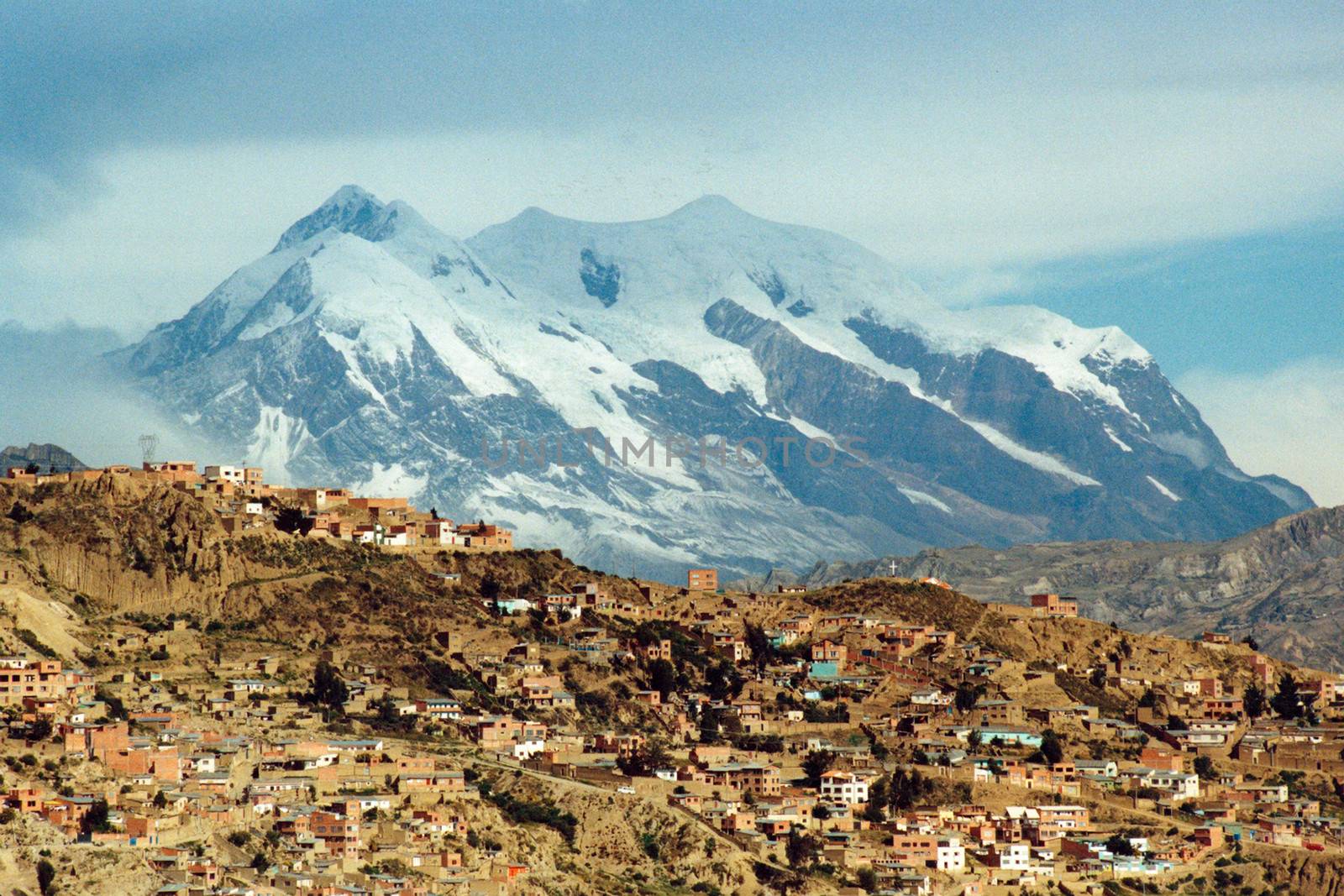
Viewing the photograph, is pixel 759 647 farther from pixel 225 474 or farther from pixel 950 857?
pixel 950 857

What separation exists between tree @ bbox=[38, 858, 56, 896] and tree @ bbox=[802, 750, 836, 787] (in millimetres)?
39248

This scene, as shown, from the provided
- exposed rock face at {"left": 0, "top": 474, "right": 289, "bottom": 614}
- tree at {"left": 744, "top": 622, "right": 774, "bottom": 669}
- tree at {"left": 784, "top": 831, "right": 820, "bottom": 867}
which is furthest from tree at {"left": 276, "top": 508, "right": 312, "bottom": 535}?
tree at {"left": 784, "top": 831, "right": 820, "bottom": 867}

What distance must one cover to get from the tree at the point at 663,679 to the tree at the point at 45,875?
48.3 m

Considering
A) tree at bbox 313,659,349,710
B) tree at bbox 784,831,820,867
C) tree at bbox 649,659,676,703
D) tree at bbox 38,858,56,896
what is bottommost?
tree at bbox 38,858,56,896

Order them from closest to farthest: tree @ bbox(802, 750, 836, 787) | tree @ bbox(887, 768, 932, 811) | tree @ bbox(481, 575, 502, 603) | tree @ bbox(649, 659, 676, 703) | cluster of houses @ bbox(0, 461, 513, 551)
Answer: tree @ bbox(887, 768, 932, 811) → tree @ bbox(802, 750, 836, 787) → tree @ bbox(649, 659, 676, 703) → cluster of houses @ bbox(0, 461, 513, 551) → tree @ bbox(481, 575, 502, 603)

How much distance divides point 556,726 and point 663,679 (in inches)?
427

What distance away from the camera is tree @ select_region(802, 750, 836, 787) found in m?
125

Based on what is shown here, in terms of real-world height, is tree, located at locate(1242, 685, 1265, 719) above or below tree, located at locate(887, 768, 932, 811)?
above

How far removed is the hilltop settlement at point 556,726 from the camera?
10456cm

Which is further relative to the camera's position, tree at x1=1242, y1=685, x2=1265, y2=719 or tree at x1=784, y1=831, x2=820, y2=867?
tree at x1=1242, y1=685, x2=1265, y2=719

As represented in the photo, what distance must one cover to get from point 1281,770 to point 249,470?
189ft

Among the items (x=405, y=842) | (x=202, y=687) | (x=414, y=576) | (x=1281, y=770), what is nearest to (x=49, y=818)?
(x=405, y=842)

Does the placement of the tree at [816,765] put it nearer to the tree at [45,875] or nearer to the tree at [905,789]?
the tree at [905,789]

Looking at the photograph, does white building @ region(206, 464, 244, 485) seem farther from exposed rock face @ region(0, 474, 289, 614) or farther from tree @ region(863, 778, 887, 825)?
tree @ region(863, 778, 887, 825)
